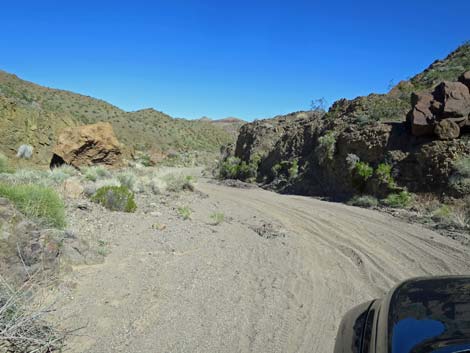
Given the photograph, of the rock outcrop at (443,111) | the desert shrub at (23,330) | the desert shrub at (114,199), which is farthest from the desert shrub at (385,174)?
the desert shrub at (23,330)

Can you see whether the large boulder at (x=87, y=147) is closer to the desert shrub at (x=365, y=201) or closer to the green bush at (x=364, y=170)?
the green bush at (x=364, y=170)

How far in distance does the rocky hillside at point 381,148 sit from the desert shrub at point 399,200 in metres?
0.39

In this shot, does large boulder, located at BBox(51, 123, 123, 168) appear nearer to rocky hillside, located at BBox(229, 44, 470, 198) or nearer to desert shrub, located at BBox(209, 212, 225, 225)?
rocky hillside, located at BBox(229, 44, 470, 198)

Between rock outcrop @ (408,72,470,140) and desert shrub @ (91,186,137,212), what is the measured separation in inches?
407

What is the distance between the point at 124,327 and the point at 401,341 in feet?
12.0

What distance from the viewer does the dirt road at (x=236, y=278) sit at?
467 centimetres

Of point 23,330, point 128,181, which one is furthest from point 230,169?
point 23,330

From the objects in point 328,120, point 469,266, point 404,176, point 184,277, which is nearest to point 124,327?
point 184,277

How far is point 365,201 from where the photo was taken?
14086 millimetres

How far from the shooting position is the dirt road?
15.3 feet

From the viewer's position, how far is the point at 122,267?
6762mm

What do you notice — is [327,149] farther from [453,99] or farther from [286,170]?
[453,99]

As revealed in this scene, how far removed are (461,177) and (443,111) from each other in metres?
3.05

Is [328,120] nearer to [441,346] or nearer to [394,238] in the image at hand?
[394,238]
